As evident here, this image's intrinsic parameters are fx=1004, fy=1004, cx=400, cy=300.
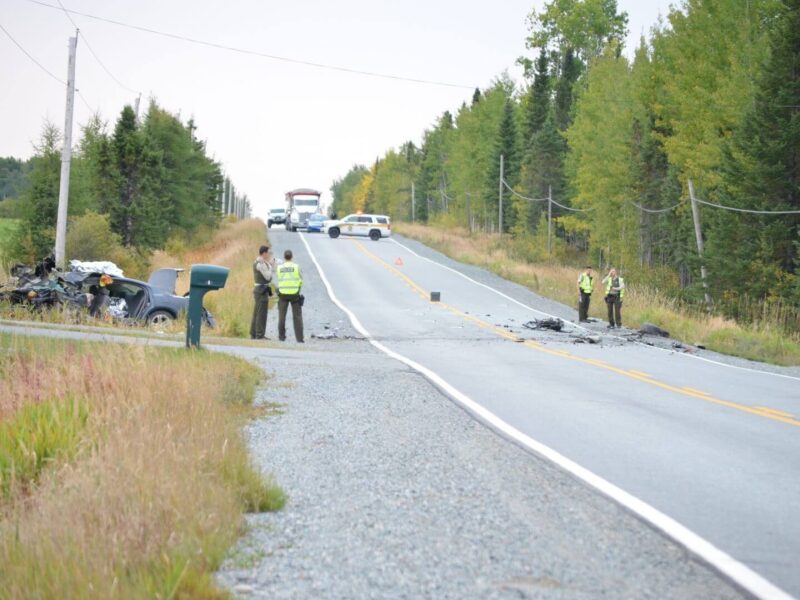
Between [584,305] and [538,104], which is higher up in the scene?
[538,104]

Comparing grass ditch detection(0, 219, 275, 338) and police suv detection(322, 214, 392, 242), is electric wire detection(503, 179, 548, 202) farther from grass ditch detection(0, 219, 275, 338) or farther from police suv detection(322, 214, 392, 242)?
grass ditch detection(0, 219, 275, 338)

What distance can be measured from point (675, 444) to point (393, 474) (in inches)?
124

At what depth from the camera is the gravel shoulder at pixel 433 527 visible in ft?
16.1

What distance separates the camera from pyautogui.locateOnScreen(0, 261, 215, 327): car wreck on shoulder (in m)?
22.2

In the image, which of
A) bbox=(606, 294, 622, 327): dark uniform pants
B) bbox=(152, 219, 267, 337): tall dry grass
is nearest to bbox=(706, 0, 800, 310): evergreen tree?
bbox=(606, 294, 622, 327): dark uniform pants

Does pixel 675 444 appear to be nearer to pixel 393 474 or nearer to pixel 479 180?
pixel 393 474

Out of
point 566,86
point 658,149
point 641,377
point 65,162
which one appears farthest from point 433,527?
point 566,86

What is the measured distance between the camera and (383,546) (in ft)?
18.1

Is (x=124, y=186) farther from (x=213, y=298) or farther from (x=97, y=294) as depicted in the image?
(x=97, y=294)

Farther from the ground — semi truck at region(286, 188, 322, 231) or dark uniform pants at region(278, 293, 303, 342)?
semi truck at region(286, 188, 322, 231)

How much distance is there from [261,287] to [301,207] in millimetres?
53443

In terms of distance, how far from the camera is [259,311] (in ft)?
71.8

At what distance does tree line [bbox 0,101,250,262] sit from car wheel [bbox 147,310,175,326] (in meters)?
16.1

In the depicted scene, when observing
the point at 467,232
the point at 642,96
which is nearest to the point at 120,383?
the point at 642,96
